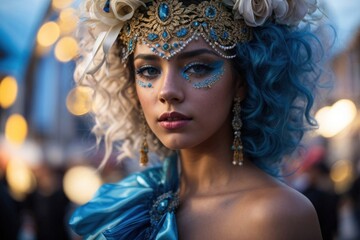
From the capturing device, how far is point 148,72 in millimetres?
2273

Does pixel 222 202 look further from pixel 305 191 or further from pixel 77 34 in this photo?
pixel 305 191

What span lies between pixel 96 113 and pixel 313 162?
348 cm

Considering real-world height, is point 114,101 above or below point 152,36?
below

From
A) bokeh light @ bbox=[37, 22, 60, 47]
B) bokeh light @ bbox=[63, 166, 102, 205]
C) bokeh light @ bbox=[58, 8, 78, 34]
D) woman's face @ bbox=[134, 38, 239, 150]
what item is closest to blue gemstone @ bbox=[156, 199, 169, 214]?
woman's face @ bbox=[134, 38, 239, 150]

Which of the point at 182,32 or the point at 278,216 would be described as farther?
the point at 182,32

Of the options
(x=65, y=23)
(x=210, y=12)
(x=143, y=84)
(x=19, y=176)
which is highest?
(x=65, y=23)

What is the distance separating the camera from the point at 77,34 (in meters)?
2.79

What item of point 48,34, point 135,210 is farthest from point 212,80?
point 48,34

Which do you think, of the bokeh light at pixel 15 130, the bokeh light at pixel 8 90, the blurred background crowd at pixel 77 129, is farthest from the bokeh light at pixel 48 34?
the bokeh light at pixel 15 130

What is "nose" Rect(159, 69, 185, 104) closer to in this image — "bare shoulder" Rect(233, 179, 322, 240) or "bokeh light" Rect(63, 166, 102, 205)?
"bare shoulder" Rect(233, 179, 322, 240)

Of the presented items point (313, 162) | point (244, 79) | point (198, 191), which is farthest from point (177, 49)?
point (313, 162)

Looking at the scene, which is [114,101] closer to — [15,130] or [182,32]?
[182,32]

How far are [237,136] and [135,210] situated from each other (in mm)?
570

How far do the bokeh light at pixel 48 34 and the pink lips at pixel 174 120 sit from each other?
3750 mm
